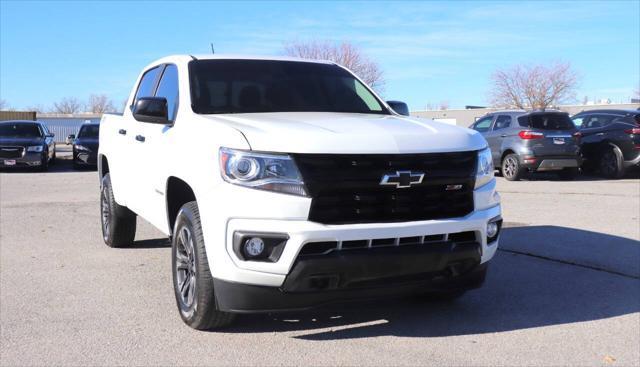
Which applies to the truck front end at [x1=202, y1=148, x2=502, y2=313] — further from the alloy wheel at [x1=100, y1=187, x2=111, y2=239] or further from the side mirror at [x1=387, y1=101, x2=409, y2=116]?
the alloy wheel at [x1=100, y1=187, x2=111, y2=239]

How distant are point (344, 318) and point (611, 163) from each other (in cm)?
1327

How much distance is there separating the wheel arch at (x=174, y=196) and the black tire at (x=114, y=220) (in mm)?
2134

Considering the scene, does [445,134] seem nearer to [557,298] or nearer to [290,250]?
[290,250]

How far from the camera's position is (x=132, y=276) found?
5.83 m

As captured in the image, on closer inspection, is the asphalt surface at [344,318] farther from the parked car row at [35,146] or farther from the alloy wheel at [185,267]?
the parked car row at [35,146]

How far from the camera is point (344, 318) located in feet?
15.0

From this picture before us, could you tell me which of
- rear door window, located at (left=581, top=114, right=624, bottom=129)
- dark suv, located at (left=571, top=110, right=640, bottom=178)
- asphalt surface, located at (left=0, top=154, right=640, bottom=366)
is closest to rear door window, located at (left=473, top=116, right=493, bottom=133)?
dark suv, located at (left=571, top=110, right=640, bottom=178)

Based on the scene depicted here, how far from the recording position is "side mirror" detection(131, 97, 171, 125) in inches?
185

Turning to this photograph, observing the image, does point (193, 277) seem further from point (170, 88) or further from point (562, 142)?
point (562, 142)

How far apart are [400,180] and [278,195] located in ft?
2.45

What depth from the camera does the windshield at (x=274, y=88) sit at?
4.94m

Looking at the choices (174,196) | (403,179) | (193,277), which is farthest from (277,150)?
(174,196)

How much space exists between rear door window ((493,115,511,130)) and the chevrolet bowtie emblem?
12.5 meters

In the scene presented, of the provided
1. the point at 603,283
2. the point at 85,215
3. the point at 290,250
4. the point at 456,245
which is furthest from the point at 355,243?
the point at 85,215
